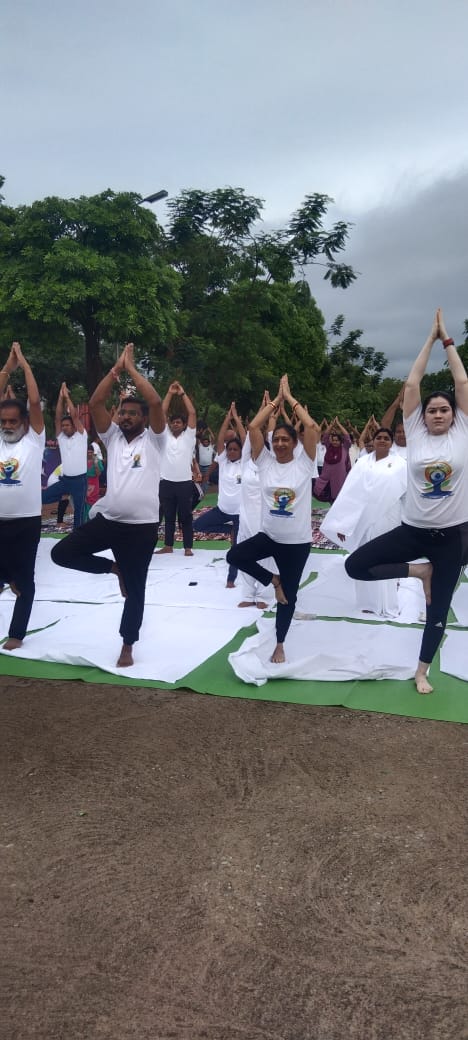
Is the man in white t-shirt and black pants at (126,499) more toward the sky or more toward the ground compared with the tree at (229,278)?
more toward the ground

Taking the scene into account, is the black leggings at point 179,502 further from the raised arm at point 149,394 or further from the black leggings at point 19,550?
the raised arm at point 149,394

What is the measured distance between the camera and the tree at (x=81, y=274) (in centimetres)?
1680

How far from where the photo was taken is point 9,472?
5621mm

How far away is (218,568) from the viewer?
9484 mm

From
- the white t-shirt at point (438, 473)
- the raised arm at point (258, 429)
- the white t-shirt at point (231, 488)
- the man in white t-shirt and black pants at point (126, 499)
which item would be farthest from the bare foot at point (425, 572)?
the white t-shirt at point (231, 488)

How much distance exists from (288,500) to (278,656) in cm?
119

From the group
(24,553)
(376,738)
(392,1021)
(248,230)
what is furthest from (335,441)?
(248,230)

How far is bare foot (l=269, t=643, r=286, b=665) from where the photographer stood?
5.79 meters

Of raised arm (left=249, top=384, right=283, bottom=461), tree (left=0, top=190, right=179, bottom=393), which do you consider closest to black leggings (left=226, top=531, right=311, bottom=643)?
raised arm (left=249, top=384, right=283, bottom=461)

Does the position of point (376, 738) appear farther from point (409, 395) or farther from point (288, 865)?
point (409, 395)

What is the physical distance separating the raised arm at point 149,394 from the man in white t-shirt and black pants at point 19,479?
789 mm

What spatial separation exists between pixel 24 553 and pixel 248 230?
20294 mm

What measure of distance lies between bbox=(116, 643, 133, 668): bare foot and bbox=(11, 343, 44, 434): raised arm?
1.76 m

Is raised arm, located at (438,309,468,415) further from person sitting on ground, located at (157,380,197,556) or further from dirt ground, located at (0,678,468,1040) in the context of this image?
person sitting on ground, located at (157,380,197,556)
